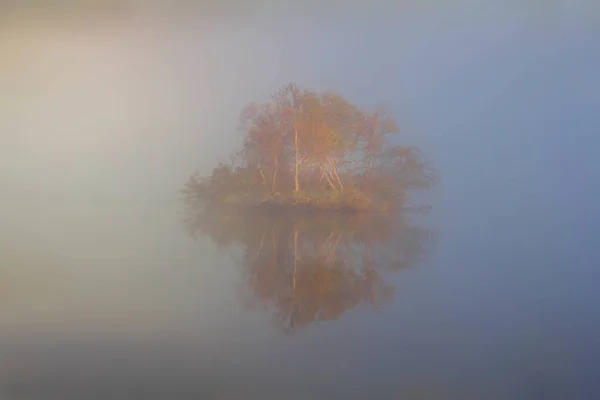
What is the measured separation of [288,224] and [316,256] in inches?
5.6

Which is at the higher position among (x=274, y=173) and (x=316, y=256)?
→ (x=274, y=173)

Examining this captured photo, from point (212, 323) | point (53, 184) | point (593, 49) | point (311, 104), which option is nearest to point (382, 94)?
point (311, 104)

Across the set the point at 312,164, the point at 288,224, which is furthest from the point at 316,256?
the point at 312,164

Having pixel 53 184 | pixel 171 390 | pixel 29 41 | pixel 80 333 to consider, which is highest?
pixel 29 41

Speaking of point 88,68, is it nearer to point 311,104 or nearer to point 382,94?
point 311,104

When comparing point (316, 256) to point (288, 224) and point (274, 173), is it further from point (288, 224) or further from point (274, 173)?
point (274, 173)

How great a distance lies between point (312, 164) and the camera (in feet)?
4.83

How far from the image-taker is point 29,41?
1.62 m

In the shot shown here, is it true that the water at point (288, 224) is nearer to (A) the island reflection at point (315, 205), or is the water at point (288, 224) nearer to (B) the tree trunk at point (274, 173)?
(A) the island reflection at point (315, 205)

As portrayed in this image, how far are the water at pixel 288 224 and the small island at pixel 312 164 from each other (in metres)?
0.06

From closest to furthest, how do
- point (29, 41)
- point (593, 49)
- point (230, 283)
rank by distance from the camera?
point (593, 49)
point (230, 283)
point (29, 41)

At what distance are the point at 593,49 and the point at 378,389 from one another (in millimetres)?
1288

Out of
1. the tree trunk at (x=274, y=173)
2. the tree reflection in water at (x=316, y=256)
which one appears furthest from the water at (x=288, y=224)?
the tree trunk at (x=274, y=173)

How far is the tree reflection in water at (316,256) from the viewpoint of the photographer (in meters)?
1.44
